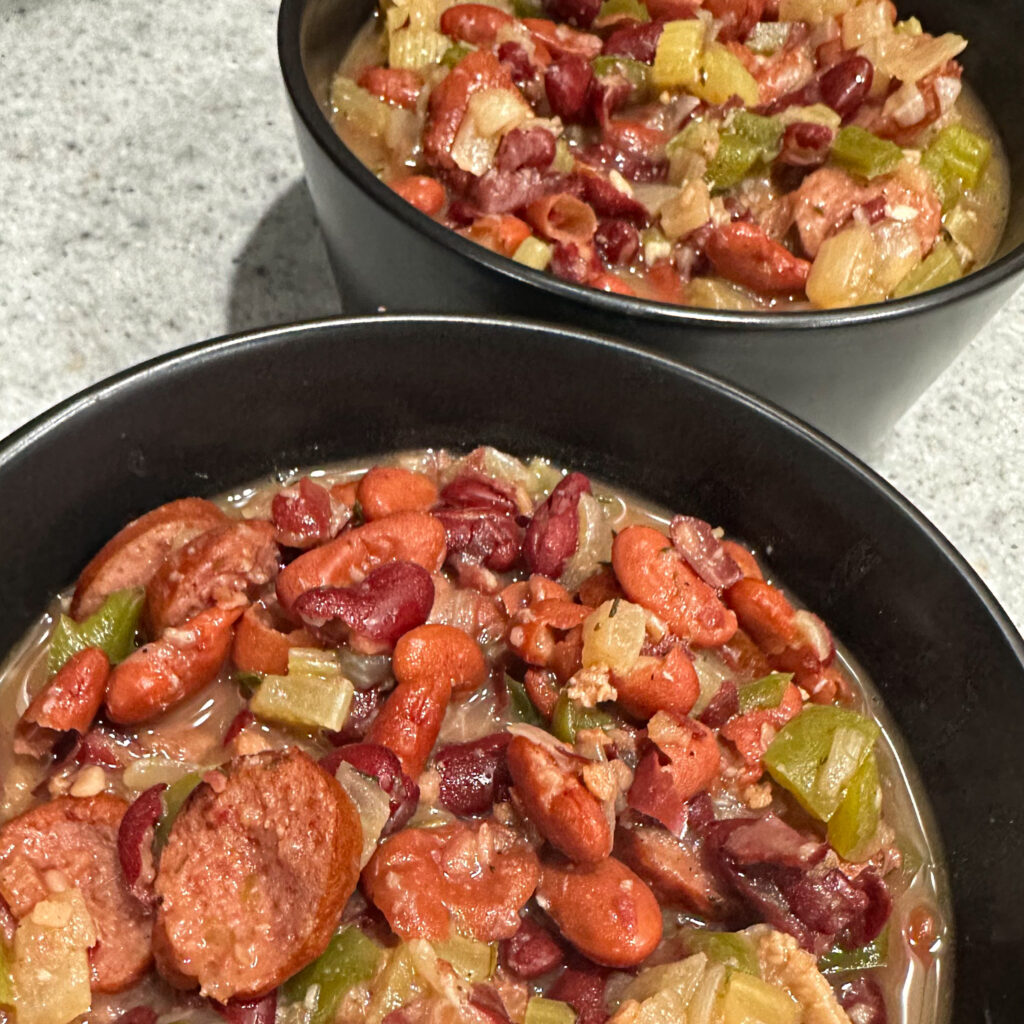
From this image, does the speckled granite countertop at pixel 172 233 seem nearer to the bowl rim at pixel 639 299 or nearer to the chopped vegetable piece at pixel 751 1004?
the bowl rim at pixel 639 299

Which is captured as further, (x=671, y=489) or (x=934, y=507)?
(x=934, y=507)

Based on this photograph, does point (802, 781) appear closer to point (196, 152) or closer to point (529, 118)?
point (529, 118)

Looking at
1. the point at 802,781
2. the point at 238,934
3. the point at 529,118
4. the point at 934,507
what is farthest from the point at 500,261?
the point at 934,507

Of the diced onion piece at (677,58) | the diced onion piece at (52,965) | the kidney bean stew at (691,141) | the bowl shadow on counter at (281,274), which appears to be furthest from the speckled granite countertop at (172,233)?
the diced onion piece at (52,965)

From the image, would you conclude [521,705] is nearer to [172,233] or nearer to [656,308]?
[656,308]

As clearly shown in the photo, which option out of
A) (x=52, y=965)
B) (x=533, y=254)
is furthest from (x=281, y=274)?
(x=52, y=965)

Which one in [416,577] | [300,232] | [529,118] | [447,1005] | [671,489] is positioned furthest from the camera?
Answer: [300,232]
